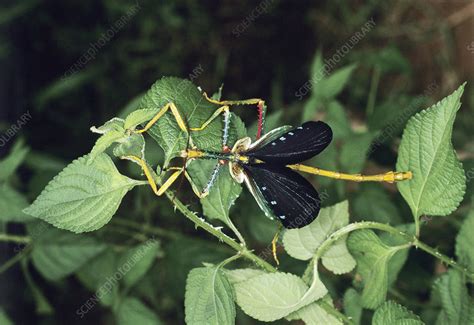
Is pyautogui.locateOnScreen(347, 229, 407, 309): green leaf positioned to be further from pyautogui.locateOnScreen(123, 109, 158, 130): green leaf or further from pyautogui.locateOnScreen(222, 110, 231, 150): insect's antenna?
pyautogui.locateOnScreen(123, 109, 158, 130): green leaf

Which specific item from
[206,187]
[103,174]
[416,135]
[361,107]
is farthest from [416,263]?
[361,107]

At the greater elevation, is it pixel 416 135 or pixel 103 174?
pixel 416 135

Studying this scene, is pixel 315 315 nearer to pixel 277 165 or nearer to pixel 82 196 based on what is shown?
pixel 277 165

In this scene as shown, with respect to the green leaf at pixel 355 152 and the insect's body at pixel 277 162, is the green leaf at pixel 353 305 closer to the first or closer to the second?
the insect's body at pixel 277 162

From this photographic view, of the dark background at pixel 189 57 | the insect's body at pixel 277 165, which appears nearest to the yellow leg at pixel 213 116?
the insect's body at pixel 277 165

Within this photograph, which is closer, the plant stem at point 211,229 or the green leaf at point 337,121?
the plant stem at point 211,229

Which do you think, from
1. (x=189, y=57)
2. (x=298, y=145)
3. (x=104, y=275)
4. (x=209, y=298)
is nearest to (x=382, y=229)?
(x=298, y=145)

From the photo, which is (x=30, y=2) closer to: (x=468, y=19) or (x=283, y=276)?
(x=283, y=276)
